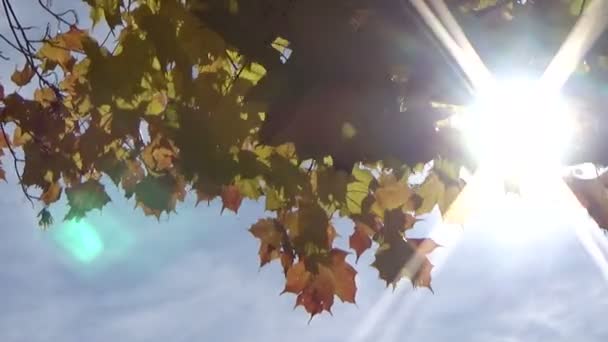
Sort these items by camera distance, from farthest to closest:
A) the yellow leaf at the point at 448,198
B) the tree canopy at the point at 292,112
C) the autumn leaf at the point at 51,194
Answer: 1. the autumn leaf at the point at 51,194
2. the yellow leaf at the point at 448,198
3. the tree canopy at the point at 292,112

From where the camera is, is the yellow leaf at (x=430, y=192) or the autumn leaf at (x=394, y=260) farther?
the autumn leaf at (x=394, y=260)

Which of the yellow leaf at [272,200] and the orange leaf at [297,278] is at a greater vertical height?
the yellow leaf at [272,200]

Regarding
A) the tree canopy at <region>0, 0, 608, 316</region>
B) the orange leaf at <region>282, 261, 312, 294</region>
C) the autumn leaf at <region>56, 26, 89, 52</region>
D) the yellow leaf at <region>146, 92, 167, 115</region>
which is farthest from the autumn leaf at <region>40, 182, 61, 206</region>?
the orange leaf at <region>282, 261, 312, 294</region>

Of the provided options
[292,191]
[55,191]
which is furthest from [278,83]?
[55,191]

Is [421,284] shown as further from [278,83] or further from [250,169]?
[278,83]

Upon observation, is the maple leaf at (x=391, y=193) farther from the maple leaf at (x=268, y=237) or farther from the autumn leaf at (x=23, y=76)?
the autumn leaf at (x=23, y=76)

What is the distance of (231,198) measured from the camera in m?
4.34

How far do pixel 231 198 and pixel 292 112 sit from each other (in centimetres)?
208

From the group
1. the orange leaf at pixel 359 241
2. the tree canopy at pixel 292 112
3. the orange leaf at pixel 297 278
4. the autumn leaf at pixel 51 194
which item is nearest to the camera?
the tree canopy at pixel 292 112

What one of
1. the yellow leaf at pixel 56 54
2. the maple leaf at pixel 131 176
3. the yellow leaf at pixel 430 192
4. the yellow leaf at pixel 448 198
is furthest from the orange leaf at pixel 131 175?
the yellow leaf at pixel 448 198

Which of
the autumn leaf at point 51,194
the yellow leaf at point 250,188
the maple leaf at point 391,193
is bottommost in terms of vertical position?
the maple leaf at point 391,193

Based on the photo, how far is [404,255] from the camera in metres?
3.79

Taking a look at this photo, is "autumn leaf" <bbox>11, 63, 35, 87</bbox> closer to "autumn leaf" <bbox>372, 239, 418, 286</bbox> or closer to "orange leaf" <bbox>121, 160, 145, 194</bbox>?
"orange leaf" <bbox>121, 160, 145, 194</bbox>

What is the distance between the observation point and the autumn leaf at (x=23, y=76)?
4766mm
